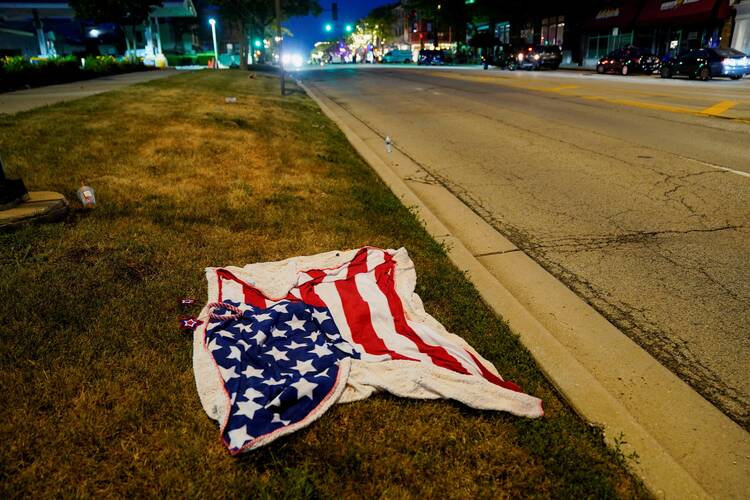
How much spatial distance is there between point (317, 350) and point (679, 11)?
127 feet

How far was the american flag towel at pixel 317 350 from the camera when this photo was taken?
2387 mm

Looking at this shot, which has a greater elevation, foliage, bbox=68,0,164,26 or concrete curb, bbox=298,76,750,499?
foliage, bbox=68,0,164,26

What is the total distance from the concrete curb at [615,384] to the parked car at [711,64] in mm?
25452

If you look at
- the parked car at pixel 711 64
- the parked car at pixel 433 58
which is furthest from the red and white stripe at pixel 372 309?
the parked car at pixel 433 58

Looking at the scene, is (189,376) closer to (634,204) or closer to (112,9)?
(634,204)

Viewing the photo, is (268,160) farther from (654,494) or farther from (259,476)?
(654,494)

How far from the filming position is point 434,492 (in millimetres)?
2002

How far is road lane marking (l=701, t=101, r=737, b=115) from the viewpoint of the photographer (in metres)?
12.4

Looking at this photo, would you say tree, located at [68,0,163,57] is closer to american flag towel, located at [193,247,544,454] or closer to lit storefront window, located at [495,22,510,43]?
american flag towel, located at [193,247,544,454]

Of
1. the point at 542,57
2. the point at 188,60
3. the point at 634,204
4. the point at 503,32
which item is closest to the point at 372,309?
the point at 634,204

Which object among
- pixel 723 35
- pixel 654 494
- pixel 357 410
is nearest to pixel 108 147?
pixel 357 410

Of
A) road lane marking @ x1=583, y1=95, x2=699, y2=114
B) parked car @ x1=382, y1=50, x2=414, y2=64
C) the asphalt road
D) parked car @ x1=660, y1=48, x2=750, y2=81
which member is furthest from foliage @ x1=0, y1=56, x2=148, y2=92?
parked car @ x1=382, y1=50, x2=414, y2=64

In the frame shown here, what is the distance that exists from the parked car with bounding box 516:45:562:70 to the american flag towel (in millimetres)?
39493

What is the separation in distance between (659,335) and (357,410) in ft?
6.92
